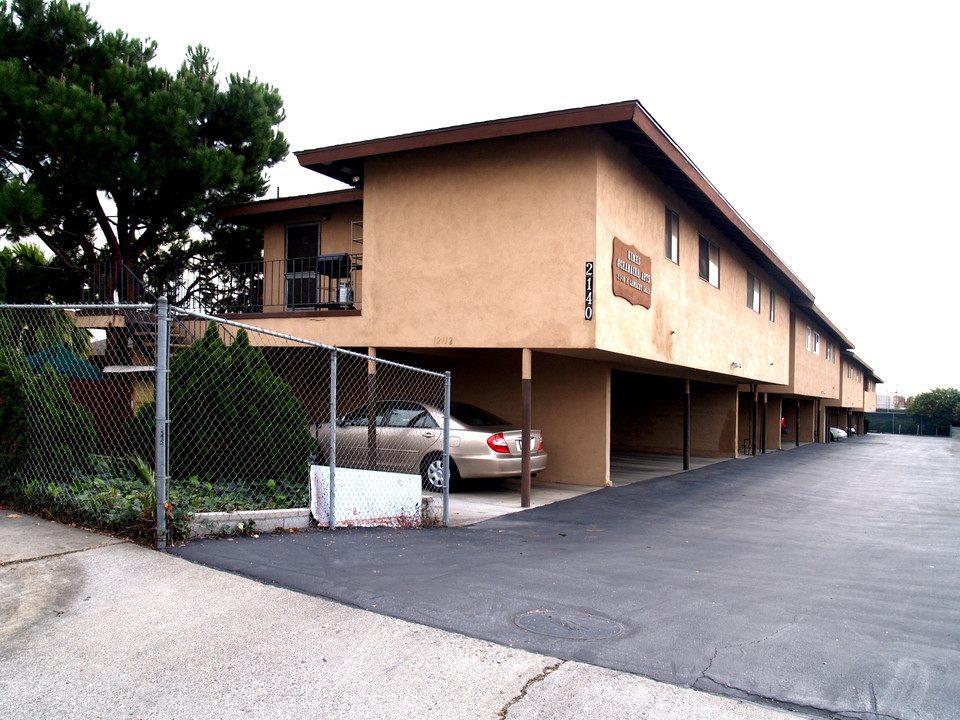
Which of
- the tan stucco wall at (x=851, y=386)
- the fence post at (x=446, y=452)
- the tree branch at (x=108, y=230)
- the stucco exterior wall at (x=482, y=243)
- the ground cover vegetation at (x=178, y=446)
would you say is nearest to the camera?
the ground cover vegetation at (x=178, y=446)

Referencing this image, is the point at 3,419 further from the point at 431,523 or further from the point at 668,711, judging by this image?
the point at 668,711

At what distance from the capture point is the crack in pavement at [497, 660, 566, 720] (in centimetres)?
342

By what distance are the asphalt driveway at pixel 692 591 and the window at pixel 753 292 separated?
412 inches

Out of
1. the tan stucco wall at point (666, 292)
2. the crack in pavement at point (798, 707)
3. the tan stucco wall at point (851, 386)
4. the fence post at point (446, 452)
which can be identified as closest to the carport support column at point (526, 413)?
the tan stucco wall at point (666, 292)

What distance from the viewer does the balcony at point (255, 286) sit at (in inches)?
531

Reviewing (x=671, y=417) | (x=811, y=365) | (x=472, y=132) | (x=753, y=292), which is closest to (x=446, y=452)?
(x=472, y=132)

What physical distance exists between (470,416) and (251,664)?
7940 mm

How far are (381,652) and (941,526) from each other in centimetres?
891

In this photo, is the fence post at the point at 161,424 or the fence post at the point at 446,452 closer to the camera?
the fence post at the point at 161,424

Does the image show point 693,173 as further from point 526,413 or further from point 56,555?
point 56,555

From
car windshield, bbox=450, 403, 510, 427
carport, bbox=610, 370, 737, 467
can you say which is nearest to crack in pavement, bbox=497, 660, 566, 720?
car windshield, bbox=450, 403, 510, 427

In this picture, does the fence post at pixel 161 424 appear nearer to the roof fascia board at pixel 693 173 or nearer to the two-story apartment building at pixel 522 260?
the two-story apartment building at pixel 522 260

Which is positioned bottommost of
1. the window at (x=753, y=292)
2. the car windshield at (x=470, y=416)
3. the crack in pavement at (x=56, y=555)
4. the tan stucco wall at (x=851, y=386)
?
the crack in pavement at (x=56, y=555)

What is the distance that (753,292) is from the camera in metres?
20.0
